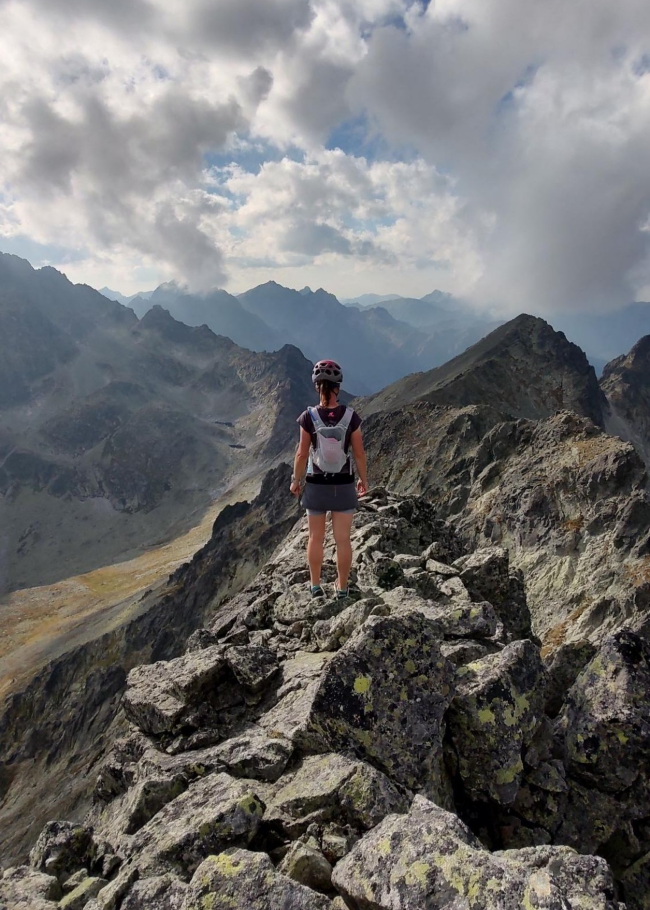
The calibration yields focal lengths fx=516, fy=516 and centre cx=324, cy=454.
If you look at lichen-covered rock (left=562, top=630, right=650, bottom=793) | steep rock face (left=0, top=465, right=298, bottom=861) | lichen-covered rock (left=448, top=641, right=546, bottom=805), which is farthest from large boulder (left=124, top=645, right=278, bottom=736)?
steep rock face (left=0, top=465, right=298, bottom=861)

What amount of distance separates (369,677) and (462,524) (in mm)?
46036

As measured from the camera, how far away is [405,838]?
233 inches

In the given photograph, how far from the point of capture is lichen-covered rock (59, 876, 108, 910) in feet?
22.5

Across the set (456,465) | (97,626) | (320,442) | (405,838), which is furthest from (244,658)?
(97,626)

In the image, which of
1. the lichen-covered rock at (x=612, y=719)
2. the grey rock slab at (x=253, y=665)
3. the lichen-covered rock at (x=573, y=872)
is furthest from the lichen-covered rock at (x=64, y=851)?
the lichen-covered rock at (x=612, y=719)

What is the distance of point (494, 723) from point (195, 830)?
4.78 metres

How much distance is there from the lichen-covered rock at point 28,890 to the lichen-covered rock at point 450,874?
4.59 m

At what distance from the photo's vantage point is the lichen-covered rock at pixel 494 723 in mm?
8109

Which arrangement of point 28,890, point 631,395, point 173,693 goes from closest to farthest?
point 28,890 < point 173,693 < point 631,395

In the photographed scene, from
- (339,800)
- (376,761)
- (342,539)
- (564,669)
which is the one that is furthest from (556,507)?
(339,800)

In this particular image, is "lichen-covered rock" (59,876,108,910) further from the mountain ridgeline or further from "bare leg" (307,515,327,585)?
"bare leg" (307,515,327,585)

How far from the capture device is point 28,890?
749 centimetres

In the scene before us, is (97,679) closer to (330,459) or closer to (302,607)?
(302,607)

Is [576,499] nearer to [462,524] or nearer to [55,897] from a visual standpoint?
[462,524]
